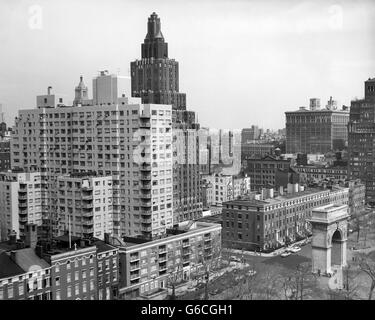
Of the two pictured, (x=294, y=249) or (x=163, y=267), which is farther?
(x=294, y=249)

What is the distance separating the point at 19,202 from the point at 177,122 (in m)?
3.07

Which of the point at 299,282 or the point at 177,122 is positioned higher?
the point at 177,122

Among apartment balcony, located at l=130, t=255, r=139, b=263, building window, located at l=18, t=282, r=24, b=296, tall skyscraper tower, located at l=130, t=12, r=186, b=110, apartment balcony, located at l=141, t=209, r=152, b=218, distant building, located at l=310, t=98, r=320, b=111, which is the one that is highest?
tall skyscraper tower, located at l=130, t=12, r=186, b=110

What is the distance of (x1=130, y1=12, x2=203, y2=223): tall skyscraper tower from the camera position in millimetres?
8922

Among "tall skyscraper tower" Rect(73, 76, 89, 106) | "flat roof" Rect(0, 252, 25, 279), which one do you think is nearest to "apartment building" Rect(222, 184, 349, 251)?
"tall skyscraper tower" Rect(73, 76, 89, 106)

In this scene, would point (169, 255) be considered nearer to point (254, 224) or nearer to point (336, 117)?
point (254, 224)

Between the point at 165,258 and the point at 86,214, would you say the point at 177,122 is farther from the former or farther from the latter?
the point at 165,258

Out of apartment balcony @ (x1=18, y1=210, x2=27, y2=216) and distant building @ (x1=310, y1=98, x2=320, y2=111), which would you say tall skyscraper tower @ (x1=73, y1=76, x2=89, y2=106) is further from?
distant building @ (x1=310, y1=98, x2=320, y2=111)

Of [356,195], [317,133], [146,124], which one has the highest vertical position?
[146,124]

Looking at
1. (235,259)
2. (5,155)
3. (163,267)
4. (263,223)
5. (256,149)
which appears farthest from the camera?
(256,149)

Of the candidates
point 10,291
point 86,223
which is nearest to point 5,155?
point 86,223

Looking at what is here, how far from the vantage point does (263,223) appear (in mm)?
8289

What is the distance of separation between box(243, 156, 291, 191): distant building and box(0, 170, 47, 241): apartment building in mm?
7070
